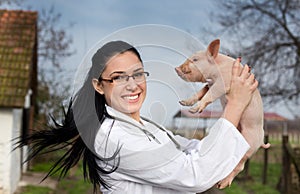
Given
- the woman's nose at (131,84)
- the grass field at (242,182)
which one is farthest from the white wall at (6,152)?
the woman's nose at (131,84)

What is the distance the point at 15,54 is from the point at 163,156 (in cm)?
1043

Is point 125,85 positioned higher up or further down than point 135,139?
higher up

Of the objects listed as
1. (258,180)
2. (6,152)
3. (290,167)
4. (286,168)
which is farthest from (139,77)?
(258,180)

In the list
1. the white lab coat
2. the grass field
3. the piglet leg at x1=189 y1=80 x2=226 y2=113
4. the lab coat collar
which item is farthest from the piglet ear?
the grass field

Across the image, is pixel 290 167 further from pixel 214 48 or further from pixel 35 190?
pixel 214 48

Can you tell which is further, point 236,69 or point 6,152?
point 6,152

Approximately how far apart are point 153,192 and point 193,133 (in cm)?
27

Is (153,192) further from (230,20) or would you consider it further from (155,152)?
(230,20)

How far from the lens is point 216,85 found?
182 cm

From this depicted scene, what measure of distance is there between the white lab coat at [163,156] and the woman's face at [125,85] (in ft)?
0.15

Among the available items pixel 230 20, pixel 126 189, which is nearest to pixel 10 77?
pixel 230 20

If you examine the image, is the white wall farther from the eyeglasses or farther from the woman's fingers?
the woman's fingers

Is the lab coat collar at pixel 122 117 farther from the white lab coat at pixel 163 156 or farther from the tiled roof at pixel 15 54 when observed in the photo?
the tiled roof at pixel 15 54

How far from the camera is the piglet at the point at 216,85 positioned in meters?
1.83
